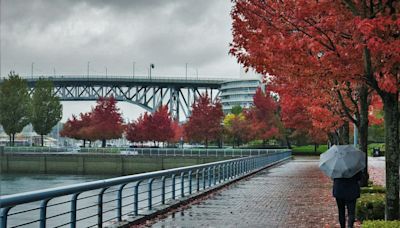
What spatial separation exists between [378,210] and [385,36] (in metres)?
4.16

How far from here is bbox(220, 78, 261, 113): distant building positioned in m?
190

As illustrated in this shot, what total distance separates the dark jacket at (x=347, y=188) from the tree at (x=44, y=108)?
87.4 metres

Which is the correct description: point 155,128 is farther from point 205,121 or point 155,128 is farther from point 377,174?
point 377,174

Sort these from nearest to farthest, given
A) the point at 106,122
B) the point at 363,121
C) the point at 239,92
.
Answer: the point at 363,121 < the point at 106,122 < the point at 239,92

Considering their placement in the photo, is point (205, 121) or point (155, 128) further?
point (155, 128)

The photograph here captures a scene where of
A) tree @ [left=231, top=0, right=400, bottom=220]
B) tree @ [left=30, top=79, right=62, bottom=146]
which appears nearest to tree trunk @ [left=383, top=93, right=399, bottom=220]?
tree @ [left=231, top=0, right=400, bottom=220]

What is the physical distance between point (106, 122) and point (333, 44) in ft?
275

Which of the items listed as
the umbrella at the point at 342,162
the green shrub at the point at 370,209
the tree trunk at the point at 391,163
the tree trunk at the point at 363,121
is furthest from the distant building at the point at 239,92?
the tree trunk at the point at 391,163

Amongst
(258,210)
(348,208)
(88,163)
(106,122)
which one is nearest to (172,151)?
(88,163)

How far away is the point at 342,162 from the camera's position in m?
10.9

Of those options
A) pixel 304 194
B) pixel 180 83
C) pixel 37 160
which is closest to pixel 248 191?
pixel 304 194

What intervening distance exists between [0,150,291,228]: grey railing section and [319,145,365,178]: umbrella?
13.9 feet

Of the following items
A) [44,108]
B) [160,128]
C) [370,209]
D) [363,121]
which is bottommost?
[370,209]

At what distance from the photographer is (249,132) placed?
277 feet
